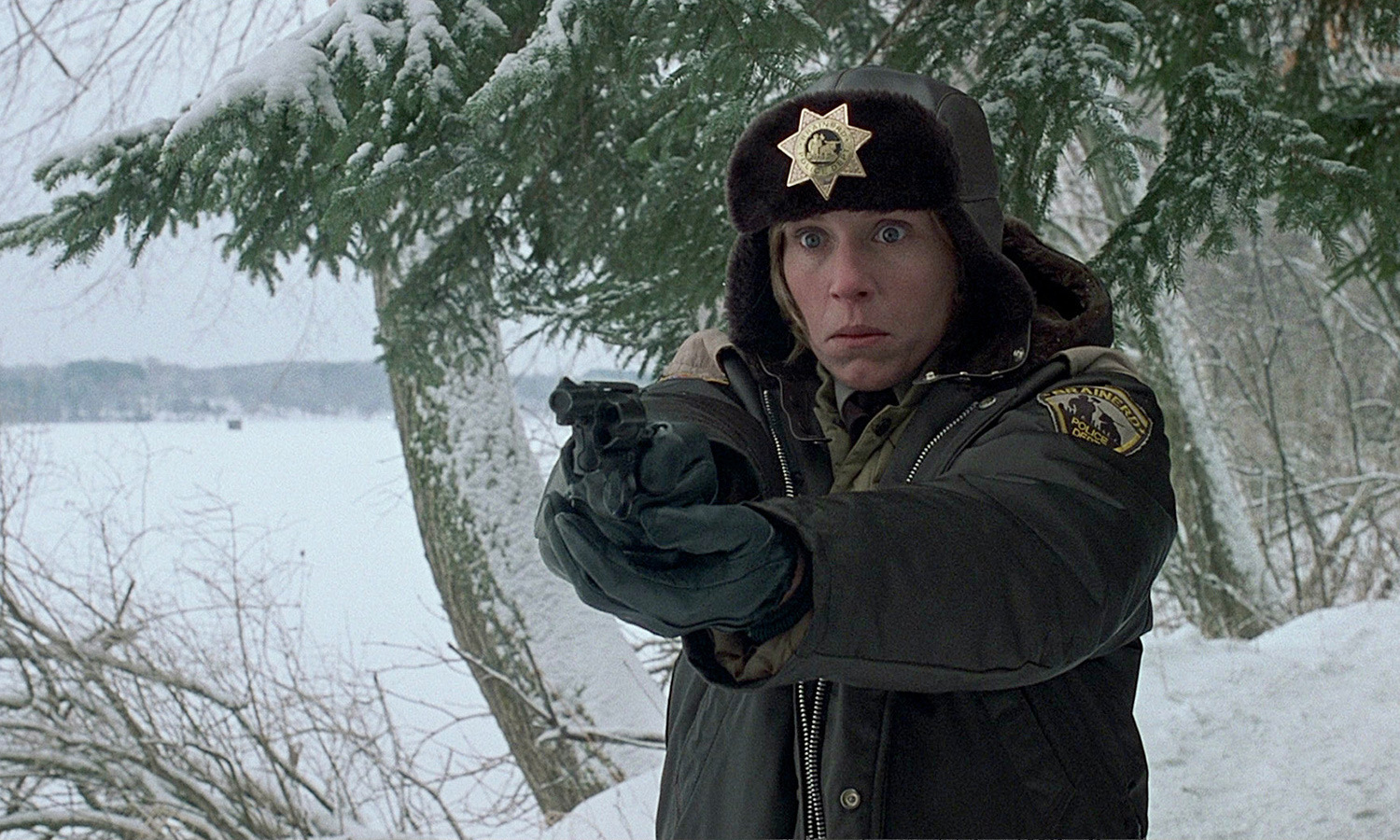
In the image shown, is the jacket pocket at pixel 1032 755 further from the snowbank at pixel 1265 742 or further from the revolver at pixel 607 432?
the snowbank at pixel 1265 742

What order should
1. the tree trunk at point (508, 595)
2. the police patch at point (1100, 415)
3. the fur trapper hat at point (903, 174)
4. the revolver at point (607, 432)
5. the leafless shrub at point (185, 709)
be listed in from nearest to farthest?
the revolver at point (607, 432) → the police patch at point (1100, 415) → the fur trapper hat at point (903, 174) → the leafless shrub at point (185, 709) → the tree trunk at point (508, 595)

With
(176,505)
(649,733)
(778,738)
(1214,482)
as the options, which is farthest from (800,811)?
(1214,482)

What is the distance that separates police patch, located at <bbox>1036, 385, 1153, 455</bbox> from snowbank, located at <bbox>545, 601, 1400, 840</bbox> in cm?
302

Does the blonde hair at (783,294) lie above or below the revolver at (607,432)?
above

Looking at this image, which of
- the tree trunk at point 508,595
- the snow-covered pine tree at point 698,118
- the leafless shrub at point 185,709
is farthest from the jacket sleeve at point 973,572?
the tree trunk at point 508,595

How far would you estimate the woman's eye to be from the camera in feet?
4.38

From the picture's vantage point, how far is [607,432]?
2.76 ft

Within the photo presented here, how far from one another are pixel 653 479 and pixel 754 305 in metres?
0.67

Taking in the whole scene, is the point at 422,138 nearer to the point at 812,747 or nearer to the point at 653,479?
the point at 812,747

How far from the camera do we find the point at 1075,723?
1.18 metres

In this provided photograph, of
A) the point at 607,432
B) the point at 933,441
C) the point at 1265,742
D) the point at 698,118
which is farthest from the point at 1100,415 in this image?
the point at 1265,742

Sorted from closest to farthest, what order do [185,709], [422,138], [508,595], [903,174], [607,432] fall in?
1. [607,432]
2. [903,174]
3. [422,138]
4. [185,709]
5. [508,595]

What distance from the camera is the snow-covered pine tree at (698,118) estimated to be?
8.25 feet

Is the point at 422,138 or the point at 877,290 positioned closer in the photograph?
the point at 877,290
